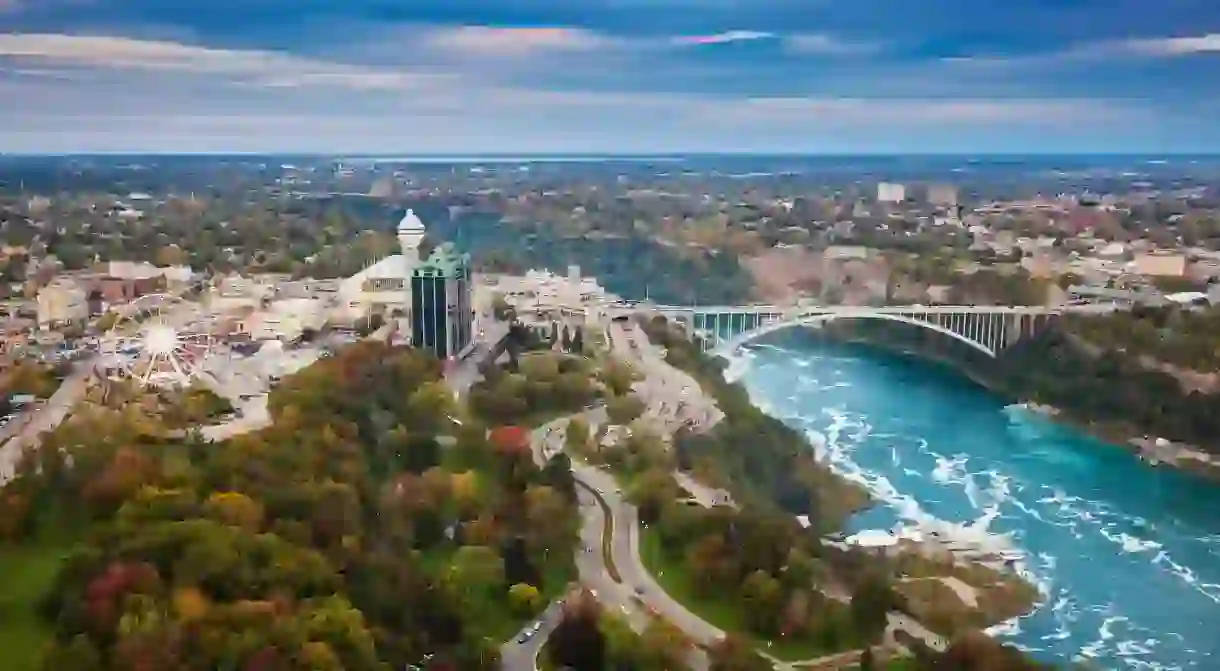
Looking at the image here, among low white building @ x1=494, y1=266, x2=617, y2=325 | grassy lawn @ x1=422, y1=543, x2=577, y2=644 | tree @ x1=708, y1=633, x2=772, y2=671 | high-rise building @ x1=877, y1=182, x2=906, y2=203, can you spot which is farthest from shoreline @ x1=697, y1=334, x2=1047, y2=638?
high-rise building @ x1=877, y1=182, x2=906, y2=203

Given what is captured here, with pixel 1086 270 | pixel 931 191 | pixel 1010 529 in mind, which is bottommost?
pixel 1010 529

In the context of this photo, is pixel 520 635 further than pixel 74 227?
No

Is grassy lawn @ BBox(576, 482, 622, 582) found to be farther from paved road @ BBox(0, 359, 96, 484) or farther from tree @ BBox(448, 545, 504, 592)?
paved road @ BBox(0, 359, 96, 484)

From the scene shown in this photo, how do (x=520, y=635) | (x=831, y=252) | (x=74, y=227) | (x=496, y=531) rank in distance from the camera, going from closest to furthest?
(x=520, y=635)
(x=496, y=531)
(x=74, y=227)
(x=831, y=252)

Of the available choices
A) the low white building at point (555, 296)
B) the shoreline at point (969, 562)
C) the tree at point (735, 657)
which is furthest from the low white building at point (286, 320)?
the shoreline at point (969, 562)

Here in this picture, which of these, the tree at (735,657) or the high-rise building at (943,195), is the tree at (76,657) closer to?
the tree at (735,657)

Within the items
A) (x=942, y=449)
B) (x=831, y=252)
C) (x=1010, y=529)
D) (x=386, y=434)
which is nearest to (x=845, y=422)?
(x=942, y=449)

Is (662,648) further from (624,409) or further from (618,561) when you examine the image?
(624,409)

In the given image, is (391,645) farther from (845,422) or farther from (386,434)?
(845,422)
